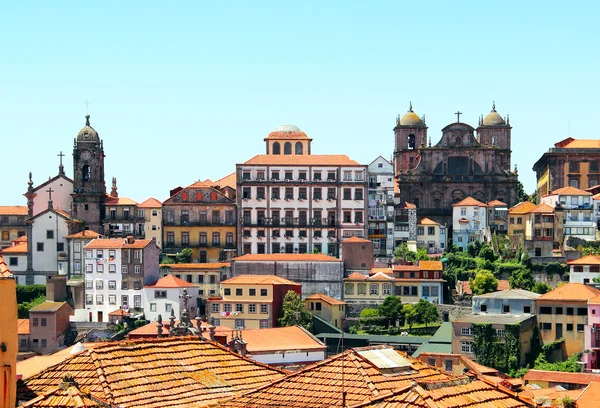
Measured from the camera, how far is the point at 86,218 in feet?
396

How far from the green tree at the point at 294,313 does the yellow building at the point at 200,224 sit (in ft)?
57.2

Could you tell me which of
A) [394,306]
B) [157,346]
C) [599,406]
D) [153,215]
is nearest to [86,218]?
[153,215]

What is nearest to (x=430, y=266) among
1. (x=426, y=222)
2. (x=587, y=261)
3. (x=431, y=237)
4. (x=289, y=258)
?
(x=289, y=258)

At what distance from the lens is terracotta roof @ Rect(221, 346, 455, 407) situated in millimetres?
29531

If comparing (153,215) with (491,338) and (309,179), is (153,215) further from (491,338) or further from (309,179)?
(491,338)

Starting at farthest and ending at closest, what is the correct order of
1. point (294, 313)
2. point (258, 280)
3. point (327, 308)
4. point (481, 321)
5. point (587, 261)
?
point (587, 261) → point (327, 308) → point (258, 280) → point (294, 313) → point (481, 321)

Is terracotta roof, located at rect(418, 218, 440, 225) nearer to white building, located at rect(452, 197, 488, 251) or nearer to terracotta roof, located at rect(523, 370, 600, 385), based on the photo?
white building, located at rect(452, 197, 488, 251)

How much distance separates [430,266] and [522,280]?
815cm

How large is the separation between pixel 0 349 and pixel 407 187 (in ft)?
367

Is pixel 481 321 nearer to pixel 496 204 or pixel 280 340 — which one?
pixel 280 340

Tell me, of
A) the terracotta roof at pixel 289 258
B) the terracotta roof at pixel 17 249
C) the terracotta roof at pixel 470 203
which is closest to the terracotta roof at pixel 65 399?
the terracotta roof at pixel 289 258

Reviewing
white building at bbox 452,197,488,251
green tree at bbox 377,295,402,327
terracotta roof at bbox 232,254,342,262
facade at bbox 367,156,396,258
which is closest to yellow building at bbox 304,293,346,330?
green tree at bbox 377,295,402,327

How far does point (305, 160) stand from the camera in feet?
402

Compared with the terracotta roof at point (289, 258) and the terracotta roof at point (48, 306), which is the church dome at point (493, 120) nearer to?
the terracotta roof at point (289, 258)
